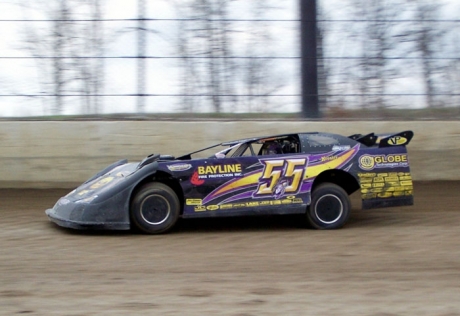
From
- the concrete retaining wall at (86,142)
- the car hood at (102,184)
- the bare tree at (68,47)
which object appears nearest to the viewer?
the car hood at (102,184)

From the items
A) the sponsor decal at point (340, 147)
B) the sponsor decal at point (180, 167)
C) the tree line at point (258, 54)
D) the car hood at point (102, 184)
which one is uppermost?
the tree line at point (258, 54)

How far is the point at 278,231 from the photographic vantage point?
7812 millimetres

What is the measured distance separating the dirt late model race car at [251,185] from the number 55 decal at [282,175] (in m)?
0.01

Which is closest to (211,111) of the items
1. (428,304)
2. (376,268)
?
(376,268)

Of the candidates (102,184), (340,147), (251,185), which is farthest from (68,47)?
(340,147)

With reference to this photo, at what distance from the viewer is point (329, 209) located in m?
7.87

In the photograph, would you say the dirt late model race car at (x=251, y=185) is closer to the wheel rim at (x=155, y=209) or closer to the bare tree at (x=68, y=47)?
the wheel rim at (x=155, y=209)

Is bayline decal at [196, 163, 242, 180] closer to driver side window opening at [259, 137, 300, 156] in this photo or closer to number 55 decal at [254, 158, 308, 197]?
number 55 decal at [254, 158, 308, 197]

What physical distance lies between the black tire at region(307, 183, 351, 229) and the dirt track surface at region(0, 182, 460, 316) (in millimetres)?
140

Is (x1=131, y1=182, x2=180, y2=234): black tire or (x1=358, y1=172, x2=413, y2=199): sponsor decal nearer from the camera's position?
Answer: (x1=131, y1=182, x2=180, y2=234): black tire

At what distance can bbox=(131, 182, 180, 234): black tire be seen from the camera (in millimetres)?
7438

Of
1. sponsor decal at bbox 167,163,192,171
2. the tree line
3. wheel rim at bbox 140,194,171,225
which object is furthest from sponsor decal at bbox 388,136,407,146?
the tree line

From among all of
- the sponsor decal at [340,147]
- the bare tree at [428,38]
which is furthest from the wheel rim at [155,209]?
the bare tree at [428,38]

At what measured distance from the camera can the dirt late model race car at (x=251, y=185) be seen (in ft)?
24.3
